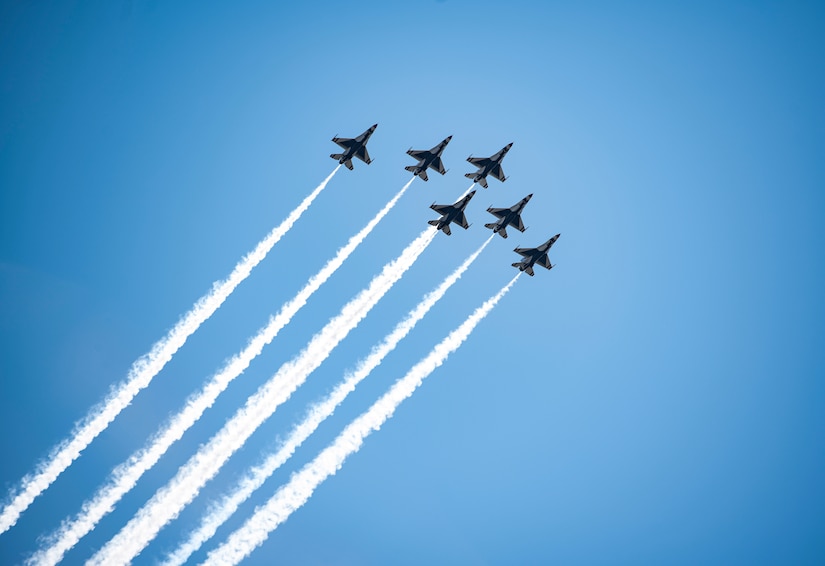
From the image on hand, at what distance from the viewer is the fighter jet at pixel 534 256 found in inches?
2707

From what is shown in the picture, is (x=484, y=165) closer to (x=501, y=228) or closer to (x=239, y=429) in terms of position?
(x=501, y=228)

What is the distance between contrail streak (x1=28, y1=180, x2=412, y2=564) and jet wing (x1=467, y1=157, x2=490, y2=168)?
15.1 metres

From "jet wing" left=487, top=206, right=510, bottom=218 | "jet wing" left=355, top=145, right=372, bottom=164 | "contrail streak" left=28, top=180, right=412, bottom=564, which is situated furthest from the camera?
"jet wing" left=487, top=206, right=510, bottom=218

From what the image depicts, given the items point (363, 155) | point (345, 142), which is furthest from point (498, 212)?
point (345, 142)

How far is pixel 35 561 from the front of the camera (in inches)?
1962

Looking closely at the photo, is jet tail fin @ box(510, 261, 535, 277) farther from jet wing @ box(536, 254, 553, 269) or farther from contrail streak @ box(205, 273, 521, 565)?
contrail streak @ box(205, 273, 521, 565)

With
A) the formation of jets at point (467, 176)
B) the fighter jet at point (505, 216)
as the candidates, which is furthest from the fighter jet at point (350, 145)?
the fighter jet at point (505, 216)

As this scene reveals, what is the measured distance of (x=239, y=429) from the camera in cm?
5481

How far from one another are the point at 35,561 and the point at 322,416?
2279 centimetres

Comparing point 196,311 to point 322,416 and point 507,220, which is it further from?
point 507,220

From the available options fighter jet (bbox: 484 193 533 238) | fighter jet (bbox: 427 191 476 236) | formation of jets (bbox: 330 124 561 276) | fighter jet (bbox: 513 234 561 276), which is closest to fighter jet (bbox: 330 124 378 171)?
formation of jets (bbox: 330 124 561 276)

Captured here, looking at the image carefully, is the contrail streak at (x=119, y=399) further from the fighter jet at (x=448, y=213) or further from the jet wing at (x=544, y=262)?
the jet wing at (x=544, y=262)

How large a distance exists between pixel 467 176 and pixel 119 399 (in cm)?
3680

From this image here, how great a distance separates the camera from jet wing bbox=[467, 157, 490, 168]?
67562 millimetres
